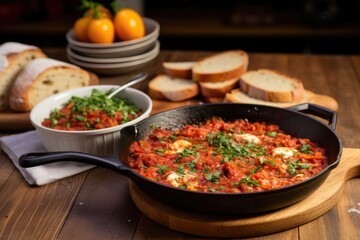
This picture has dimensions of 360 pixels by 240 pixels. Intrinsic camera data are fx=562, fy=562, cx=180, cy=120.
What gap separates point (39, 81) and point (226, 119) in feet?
3.43

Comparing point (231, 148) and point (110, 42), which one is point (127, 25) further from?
point (231, 148)

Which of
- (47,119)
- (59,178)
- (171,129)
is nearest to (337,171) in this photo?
(171,129)

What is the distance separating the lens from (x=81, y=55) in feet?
11.2

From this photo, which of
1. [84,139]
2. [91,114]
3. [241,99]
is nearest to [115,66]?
[241,99]

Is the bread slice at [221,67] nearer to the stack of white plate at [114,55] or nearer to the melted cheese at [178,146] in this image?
the stack of white plate at [114,55]

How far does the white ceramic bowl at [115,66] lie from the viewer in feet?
10.7

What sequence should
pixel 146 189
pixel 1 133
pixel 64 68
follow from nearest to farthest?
pixel 146 189 → pixel 1 133 → pixel 64 68

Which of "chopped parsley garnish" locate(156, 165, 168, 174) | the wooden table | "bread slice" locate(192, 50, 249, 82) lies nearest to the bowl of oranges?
"bread slice" locate(192, 50, 249, 82)

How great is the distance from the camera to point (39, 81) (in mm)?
2846

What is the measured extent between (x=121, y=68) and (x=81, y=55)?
292mm

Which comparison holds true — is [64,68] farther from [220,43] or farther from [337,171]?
[220,43]

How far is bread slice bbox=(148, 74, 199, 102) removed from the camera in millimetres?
2939

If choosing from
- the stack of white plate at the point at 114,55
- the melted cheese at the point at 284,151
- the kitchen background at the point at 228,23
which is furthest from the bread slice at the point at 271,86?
the kitchen background at the point at 228,23

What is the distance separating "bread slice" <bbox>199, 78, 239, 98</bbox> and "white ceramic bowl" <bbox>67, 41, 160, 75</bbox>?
50 centimetres
